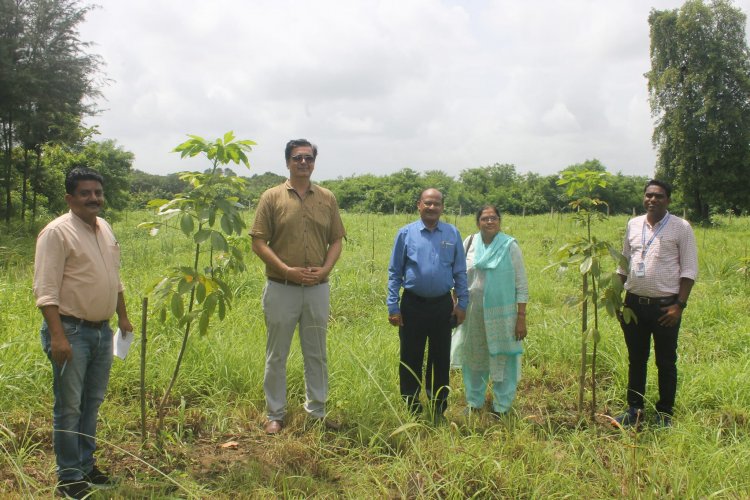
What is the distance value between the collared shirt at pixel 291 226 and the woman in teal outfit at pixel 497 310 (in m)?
1.10

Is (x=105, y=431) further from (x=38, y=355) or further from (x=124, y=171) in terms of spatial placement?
(x=124, y=171)

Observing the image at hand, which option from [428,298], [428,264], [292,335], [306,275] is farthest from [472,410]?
[306,275]

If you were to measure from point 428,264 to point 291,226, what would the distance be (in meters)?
0.90

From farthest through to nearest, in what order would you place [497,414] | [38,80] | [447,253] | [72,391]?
[38,80]
[497,414]
[447,253]
[72,391]

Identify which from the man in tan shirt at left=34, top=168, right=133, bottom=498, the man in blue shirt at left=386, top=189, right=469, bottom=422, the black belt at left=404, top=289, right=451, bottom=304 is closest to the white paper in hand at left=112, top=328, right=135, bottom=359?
the man in tan shirt at left=34, top=168, right=133, bottom=498

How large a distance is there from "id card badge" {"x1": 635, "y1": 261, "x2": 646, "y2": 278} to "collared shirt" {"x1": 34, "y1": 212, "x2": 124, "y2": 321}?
3.14 meters

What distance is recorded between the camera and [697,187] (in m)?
21.9

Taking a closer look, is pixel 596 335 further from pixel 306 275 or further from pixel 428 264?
pixel 306 275

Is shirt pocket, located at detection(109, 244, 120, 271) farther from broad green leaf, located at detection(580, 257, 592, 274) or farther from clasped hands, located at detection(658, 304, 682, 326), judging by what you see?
clasped hands, located at detection(658, 304, 682, 326)

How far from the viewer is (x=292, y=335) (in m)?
3.24

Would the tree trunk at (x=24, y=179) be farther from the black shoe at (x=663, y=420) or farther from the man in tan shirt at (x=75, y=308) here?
the black shoe at (x=663, y=420)

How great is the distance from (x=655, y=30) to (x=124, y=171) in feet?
74.1

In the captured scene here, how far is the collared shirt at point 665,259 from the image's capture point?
10.6 feet

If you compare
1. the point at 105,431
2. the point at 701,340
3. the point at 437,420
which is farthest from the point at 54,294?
the point at 701,340
